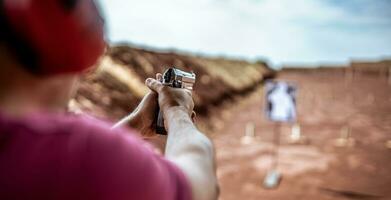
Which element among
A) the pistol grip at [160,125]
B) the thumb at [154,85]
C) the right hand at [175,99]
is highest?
the thumb at [154,85]

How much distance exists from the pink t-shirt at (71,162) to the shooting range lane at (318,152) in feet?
16.1

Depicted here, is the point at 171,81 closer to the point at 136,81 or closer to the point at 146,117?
the point at 146,117

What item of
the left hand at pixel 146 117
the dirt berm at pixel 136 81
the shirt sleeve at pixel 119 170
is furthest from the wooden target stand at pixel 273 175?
the shirt sleeve at pixel 119 170

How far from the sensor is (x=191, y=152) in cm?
57

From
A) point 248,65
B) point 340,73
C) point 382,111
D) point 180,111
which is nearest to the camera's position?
point 180,111

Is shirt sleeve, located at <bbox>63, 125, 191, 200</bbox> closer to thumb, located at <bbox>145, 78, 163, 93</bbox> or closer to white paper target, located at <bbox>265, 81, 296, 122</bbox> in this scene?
thumb, located at <bbox>145, 78, 163, 93</bbox>

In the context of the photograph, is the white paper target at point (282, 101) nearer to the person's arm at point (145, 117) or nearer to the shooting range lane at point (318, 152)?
the shooting range lane at point (318, 152)

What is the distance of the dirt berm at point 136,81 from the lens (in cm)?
736

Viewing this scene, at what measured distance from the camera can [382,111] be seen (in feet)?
31.2

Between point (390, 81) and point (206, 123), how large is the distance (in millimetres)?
6510

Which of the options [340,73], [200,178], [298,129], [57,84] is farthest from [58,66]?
[340,73]

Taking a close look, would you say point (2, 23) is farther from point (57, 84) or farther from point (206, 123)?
point (206, 123)

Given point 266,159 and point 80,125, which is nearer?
point 80,125

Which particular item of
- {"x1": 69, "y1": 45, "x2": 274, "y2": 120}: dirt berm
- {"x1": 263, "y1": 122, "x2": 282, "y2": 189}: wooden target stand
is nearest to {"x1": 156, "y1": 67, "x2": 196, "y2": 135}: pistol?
{"x1": 69, "y1": 45, "x2": 274, "y2": 120}: dirt berm
